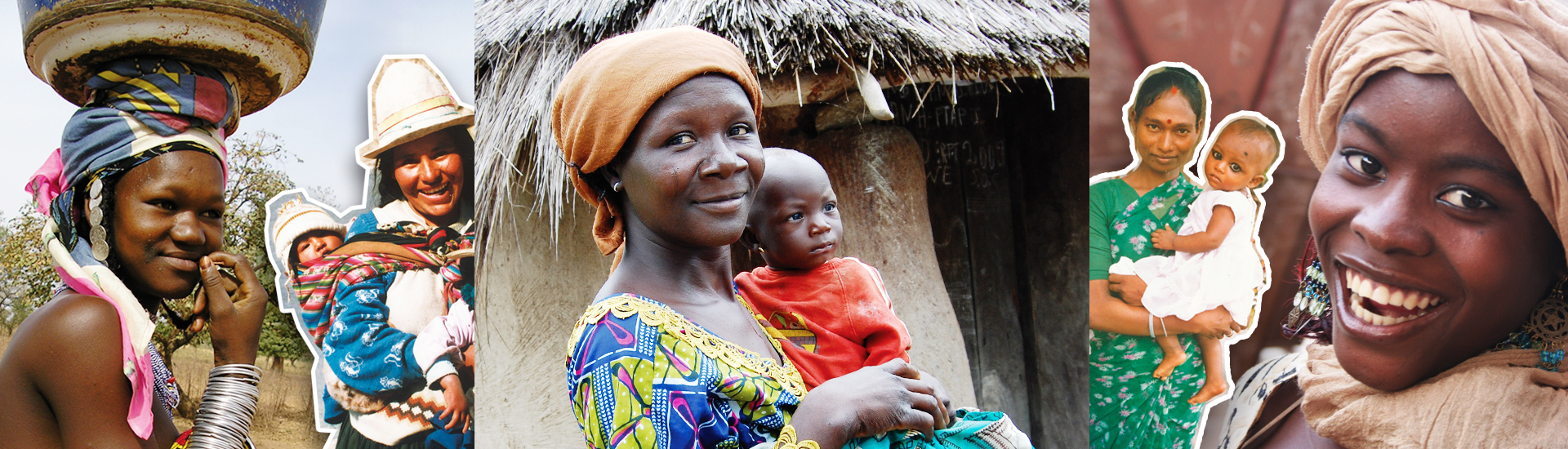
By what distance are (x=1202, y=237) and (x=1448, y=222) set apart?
79cm

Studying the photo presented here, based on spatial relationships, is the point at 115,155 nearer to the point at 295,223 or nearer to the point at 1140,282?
the point at 295,223

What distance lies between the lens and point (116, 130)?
2461mm

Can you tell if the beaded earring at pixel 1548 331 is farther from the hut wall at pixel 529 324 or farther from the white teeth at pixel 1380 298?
the hut wall at pixel 529 324

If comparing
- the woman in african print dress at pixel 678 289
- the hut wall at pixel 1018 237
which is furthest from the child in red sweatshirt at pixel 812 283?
the hut wall at pixel 1018 237

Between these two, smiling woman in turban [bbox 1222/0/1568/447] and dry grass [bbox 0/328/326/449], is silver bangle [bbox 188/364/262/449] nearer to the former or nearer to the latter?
dry grass [bbox 0/328/326/449]

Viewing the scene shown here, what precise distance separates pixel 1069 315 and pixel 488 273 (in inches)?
100.0

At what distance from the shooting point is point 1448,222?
108 inches

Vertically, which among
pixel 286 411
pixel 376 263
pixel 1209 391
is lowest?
pixel 1209 391

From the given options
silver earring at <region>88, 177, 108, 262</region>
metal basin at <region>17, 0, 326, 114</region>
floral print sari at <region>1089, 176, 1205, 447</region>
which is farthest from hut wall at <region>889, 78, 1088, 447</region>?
silver earring at <region>88, 177, 108, 262</region>

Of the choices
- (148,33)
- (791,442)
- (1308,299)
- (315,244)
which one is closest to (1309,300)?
(1308,299)

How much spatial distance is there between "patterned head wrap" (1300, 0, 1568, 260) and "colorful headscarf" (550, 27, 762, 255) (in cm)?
239

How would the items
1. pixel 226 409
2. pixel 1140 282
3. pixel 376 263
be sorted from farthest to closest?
pixel 1140 282, pixel 376 263, pixel 226 409

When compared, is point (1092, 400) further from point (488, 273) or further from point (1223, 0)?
point (488, 273)

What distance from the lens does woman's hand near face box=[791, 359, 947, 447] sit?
1414 mm
